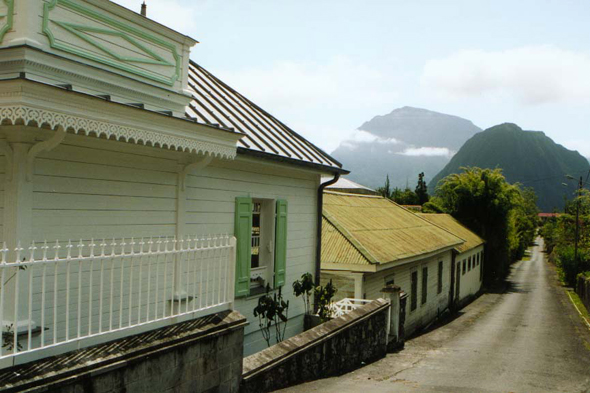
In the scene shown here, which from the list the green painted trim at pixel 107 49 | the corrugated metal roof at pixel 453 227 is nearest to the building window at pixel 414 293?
the corrugated metal roof at pixel 453 227

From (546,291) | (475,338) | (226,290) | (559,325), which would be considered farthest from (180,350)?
(546,291)

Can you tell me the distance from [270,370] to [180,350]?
5.95 ft

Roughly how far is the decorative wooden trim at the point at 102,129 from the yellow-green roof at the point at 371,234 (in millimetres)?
8317

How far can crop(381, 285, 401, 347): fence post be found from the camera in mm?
13000

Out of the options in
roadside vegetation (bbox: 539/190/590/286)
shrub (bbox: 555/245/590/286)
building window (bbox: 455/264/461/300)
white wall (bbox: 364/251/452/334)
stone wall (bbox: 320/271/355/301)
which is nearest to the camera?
stone wall (bbox: 320/271/355/301)

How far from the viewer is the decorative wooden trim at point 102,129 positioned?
4.55 m

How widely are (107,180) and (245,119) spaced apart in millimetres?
4112

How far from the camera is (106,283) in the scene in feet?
20.9

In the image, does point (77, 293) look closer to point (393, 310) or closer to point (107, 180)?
point (107, 180)

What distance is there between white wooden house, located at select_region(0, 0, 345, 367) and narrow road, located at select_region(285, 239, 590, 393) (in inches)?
99.6

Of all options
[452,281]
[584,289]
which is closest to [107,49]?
[452,281]

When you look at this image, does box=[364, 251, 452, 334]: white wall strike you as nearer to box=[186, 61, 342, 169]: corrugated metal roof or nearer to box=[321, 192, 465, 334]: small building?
box=[321, 192, 465, 334]: small building

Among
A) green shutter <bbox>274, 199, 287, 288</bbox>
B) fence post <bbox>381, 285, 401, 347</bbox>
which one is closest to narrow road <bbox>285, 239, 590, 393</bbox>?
fence post <bbox>381, 285, 401, 347</bbox>

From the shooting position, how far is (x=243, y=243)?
891 cm
